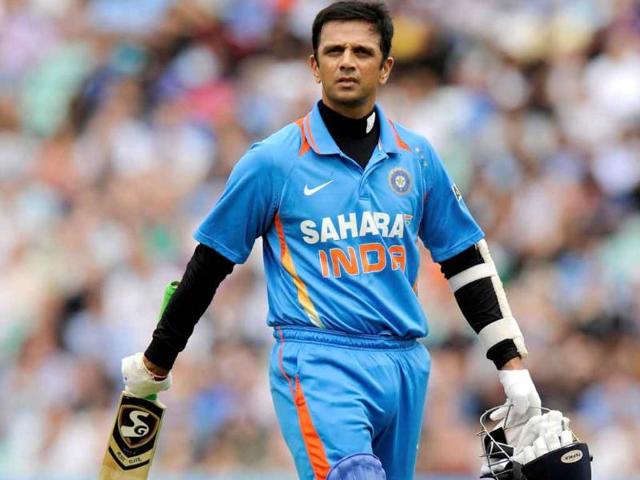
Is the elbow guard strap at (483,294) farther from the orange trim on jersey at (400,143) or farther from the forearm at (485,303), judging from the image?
the orange trim on jersey at (400,143)

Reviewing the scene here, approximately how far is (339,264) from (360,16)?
3.16 feet

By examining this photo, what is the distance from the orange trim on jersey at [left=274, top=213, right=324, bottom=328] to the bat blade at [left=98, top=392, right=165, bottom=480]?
0.88 metres

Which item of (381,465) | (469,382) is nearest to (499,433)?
(381,465)

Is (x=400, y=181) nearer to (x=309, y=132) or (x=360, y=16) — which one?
(x=309, y=132)

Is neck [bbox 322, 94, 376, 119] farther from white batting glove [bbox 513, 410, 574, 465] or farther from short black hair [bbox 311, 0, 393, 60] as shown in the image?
white batting glove [bbox 513, 410, 574, 465]

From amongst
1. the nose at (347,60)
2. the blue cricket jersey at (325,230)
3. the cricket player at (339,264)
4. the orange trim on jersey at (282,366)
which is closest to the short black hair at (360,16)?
the cricket player at (339,264)

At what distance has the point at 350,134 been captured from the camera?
5945 millimetres

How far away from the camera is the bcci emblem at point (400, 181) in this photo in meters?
5.86

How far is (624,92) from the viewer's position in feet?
38.7

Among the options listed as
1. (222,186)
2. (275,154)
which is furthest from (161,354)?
(222,186)

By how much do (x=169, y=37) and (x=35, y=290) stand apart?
8.12 feet

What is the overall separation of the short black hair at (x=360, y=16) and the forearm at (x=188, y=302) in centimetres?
90

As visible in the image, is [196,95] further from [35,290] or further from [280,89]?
[35,290]

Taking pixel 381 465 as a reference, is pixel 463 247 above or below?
above
